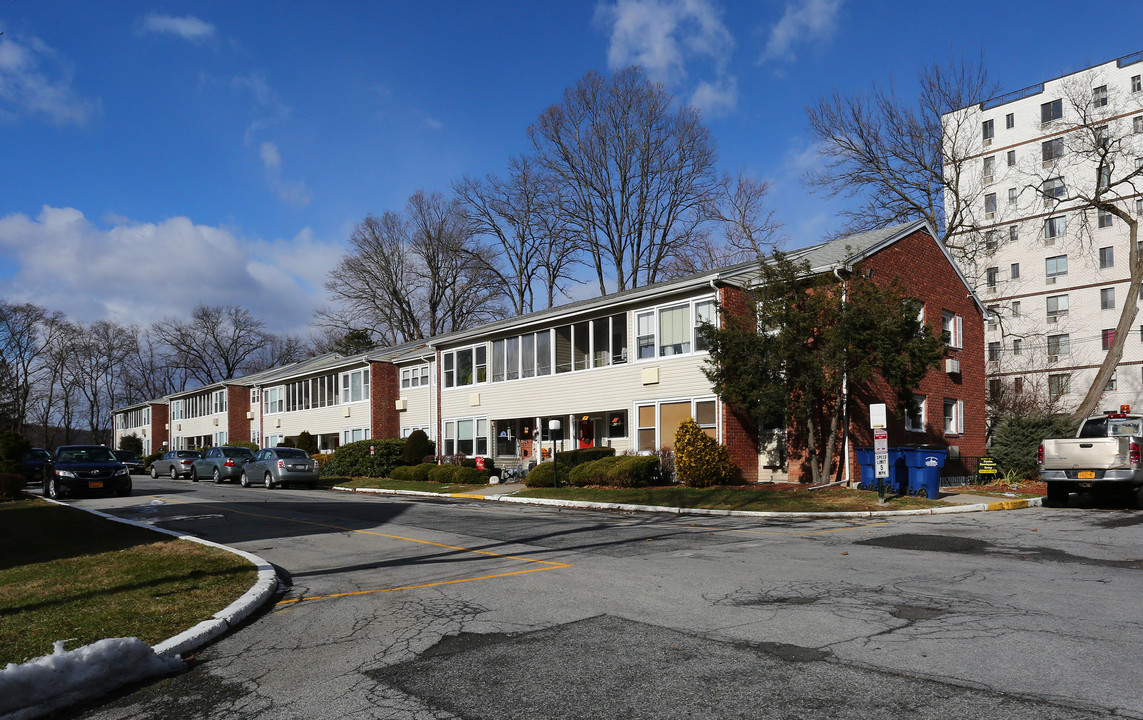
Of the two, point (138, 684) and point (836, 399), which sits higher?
point (836, 399)

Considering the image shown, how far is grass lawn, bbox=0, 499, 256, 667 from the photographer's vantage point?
649cm

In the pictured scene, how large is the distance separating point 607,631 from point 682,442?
16186 mm

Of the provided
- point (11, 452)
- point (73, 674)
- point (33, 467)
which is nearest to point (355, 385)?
point (33, 467)

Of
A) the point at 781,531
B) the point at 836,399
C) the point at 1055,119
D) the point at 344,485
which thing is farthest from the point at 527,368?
the point at 1055,119

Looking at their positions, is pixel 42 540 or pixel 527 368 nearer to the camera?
pixel 42 540

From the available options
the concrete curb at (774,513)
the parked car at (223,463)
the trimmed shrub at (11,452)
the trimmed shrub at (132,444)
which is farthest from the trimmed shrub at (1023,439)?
the trimmed shrub at (132,444)

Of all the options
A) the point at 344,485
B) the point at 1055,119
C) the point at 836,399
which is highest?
the point at 1055,119

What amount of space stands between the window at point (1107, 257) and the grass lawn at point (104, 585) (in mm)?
57419

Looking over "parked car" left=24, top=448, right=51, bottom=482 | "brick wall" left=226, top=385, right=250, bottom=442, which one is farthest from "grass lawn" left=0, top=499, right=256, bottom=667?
"brick wall" left=226, top=385, right=250, bottom=442

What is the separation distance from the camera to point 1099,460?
17.2 meters

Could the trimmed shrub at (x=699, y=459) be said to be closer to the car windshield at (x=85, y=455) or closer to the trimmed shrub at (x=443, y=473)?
the trimmed shrub at (x=443, y=473)

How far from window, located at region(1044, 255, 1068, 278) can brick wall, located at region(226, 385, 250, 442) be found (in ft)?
190

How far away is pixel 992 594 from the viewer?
7.76 meters

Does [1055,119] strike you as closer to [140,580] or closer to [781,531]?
[781,531]
